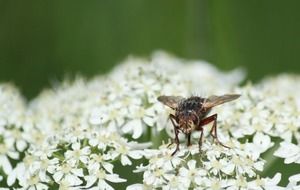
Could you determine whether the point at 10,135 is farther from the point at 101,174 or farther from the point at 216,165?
the point at 216,165

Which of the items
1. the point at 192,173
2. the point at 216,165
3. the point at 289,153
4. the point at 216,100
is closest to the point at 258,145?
the point at 289,153

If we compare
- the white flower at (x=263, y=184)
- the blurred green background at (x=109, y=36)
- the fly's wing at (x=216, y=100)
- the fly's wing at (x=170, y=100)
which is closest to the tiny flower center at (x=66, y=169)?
the fly's wing at (x=170, y=100)

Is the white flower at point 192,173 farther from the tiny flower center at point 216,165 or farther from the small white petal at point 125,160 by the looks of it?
the small white petal at point 125,160

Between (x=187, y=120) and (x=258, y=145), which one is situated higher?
(x=187, y=120)

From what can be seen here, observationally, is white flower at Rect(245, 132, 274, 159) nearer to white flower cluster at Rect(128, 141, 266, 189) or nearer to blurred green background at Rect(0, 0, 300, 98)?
white flower cluster at Rect(128, 141, 266, 189)

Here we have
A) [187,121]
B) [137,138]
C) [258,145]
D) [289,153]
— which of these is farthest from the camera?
[137,138]

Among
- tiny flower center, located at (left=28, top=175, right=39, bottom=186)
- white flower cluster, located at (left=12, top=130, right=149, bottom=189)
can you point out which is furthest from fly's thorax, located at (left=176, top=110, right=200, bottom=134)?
tiny flower center, located at (left=28, top=175, right=39, bottom=186)
